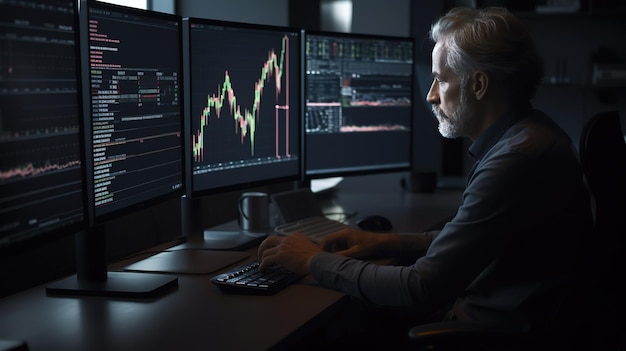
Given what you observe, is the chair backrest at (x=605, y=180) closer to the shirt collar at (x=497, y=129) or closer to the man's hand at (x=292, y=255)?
the shirt collar at (x=497, y=129)

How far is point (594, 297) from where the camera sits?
156cm

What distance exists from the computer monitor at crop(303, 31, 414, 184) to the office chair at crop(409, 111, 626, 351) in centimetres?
110

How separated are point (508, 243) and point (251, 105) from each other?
1.01m

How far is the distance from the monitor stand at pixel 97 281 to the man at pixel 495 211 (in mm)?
272

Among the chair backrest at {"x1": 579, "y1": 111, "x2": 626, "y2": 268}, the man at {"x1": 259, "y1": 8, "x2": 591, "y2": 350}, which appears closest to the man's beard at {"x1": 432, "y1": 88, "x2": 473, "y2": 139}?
the man at {"x1": 259, "y1": 8, "x2": 591, "y2": 350}

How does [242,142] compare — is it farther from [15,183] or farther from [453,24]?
[15,183]

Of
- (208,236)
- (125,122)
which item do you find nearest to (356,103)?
(208,236)

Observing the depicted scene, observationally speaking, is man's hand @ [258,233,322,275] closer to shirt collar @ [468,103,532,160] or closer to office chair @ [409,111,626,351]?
office chair @ [409,111,626,351]

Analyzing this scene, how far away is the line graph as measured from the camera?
2186 millimetres

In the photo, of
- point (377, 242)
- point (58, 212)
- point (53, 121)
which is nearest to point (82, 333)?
point (58, 212)

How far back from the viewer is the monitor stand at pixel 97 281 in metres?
1.67

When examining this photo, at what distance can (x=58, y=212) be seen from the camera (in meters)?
1.45

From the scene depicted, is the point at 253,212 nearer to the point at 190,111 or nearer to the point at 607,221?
the point at 190,111

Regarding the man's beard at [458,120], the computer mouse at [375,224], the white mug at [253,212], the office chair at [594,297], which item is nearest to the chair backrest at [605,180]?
the office chair at [594,297]
